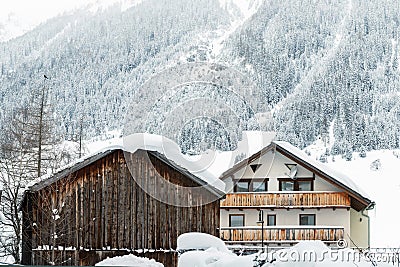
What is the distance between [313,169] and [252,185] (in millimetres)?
790

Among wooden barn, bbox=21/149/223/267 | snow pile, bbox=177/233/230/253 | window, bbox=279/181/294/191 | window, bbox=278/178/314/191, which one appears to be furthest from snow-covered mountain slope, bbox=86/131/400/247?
snow pile, bbox=177/233/230/253

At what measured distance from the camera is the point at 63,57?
1170 centimetres

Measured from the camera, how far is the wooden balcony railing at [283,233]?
26.9 feet

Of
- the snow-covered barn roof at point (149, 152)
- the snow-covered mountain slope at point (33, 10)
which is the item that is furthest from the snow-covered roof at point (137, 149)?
the snow-covered mountain slope at point (33, 10)

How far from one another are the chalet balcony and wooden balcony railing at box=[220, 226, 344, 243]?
0.30m

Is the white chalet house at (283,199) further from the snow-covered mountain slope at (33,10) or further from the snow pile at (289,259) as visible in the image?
the snow-covered mountain slope at (33,10)

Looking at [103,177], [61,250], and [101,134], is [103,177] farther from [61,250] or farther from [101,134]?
[101,134]

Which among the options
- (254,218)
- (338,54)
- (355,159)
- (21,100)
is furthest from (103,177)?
(338,54)

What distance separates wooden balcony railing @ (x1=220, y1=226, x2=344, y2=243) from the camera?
8203mm

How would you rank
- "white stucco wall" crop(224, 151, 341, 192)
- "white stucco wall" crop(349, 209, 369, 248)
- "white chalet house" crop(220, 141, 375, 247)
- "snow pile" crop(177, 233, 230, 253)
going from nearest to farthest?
"snow pile" crop(177, 233, 230, 253) < "white chalet house" crop(220, 141, 375, 247) < "white stucco wall" crop(224, 151, 341, 192) < "white stucco wall" crop(349, 209, 369, 248)

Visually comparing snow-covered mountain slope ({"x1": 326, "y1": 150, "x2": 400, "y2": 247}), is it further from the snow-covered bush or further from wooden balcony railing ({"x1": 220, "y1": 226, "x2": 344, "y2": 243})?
wooden balcony railing ({"x1": 220, "y1": 226, "x2": 344, "y2": 243})

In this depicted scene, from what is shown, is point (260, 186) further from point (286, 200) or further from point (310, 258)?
point (310, 258)

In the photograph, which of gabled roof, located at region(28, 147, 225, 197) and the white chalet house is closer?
gabled roof, located at region(28, 147, 225, 197)

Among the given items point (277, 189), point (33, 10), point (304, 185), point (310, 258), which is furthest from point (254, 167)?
point (33, 10)
